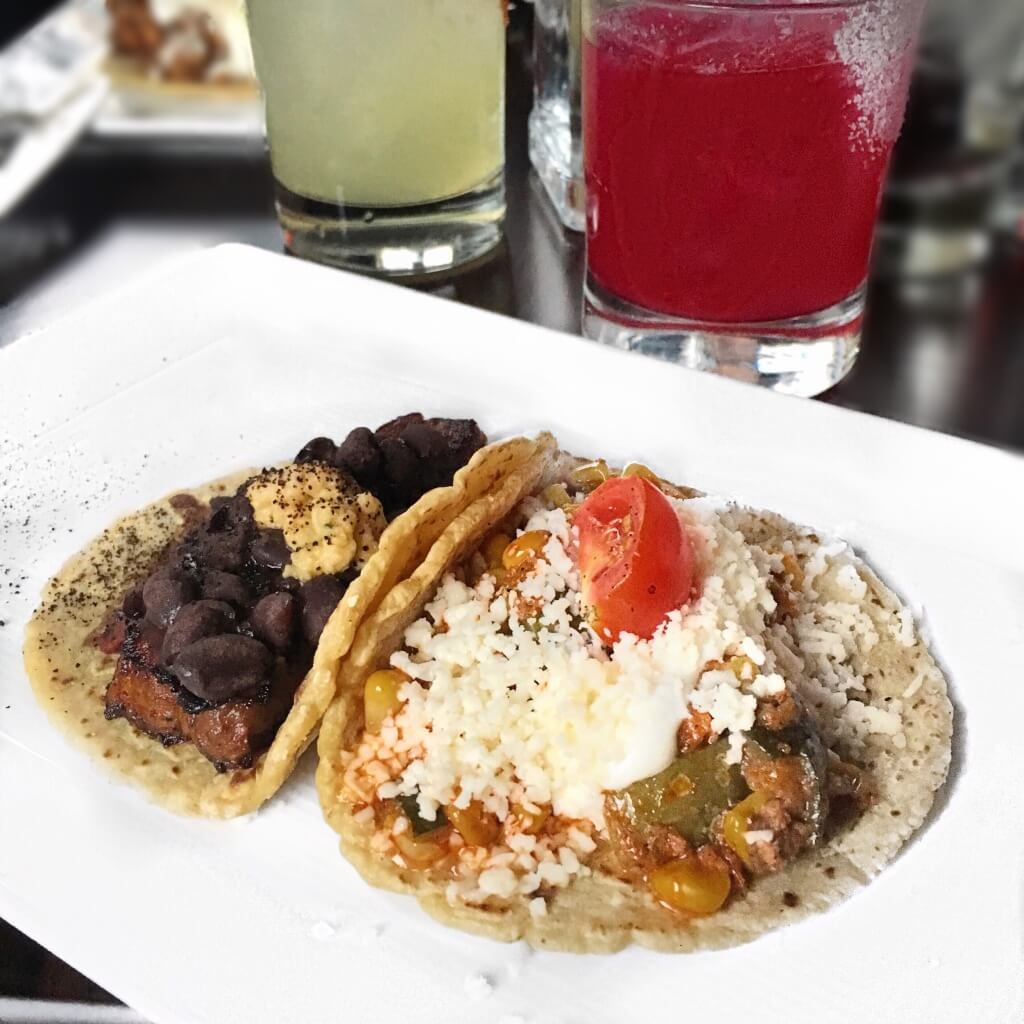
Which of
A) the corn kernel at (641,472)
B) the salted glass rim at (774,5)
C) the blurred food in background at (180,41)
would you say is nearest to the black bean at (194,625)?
the corn kernel at (641,472)

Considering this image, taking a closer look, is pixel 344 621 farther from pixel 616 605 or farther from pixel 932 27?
pixel 932 27

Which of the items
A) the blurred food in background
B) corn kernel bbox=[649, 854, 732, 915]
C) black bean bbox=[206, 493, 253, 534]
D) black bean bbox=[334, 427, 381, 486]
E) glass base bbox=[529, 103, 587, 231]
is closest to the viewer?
corn kernel bbox=[649, 854, 732, 915]

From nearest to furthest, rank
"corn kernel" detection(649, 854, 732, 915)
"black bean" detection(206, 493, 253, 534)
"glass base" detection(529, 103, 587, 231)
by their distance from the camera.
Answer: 1. "corn kernel" detection(649, 854, 732, 915)
2. "black bean" detection(206, 493, 253, 534)
3. "glass base" detection(529, 103, 587, 231)

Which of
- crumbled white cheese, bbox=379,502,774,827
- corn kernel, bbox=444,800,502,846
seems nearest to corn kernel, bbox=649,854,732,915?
crumbled white cheese, bbox=379,502,774,827

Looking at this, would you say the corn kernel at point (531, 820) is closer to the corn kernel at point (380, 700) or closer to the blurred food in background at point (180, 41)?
the corn kernel at point (380, 700)

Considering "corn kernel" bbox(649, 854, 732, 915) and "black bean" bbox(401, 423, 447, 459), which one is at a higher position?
"black bean" bbox(401, 423, 447, 459)

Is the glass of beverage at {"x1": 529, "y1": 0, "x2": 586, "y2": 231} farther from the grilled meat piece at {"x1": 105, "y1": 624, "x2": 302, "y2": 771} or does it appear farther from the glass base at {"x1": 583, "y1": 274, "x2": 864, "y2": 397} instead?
the grilled meat piece at {"x1": 105, "y1": 624, "x2": 302, "y2": 771}

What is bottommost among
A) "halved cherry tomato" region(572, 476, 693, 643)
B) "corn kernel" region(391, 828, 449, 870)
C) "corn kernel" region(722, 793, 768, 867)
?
"corn kernel" region(391, 828, 449, 870)

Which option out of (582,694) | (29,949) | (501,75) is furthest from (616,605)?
(501,75)

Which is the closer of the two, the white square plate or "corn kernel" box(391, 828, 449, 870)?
the white square plate
